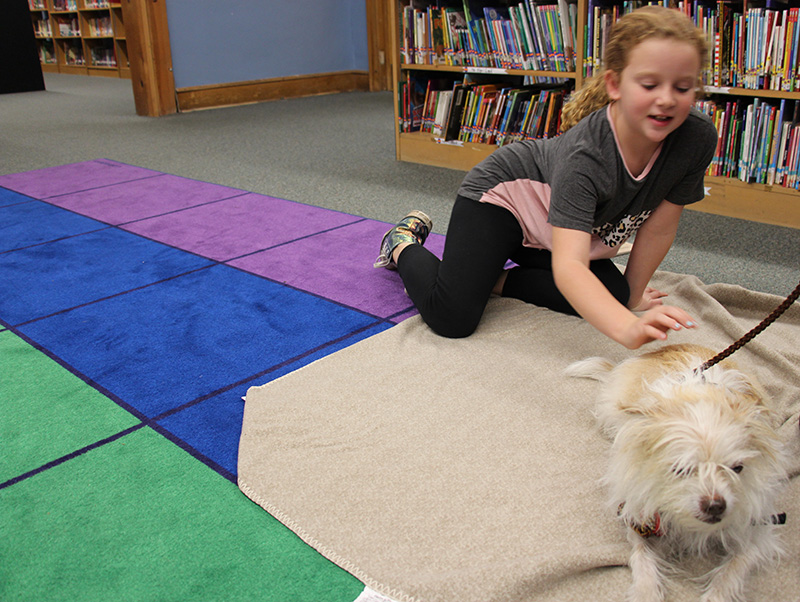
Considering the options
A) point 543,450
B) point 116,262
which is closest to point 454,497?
point 543,450

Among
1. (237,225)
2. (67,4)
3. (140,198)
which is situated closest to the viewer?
(237,225)

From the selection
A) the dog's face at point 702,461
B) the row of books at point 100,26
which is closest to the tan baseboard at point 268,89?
the row of books at point 100,26

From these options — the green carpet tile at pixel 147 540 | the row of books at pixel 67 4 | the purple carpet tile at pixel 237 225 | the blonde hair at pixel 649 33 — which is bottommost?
the green carpet tile at pixel 147 540

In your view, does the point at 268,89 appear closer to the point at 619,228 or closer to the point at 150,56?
the point at 150,56

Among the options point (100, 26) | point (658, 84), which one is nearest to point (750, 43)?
point (658, 84)

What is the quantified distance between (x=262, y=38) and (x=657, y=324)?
669 centimetres

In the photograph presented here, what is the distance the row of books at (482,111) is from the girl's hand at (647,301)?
171 cm

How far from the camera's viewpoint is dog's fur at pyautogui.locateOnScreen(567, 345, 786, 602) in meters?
0.84

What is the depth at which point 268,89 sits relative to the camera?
7102 millimetres

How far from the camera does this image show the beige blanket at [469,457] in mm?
1000

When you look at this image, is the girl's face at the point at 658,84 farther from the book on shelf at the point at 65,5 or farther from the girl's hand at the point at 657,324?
the book on shelf at the point at 65,5

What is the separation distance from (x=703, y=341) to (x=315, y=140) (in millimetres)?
3764

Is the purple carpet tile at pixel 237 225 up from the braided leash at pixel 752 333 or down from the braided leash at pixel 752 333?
down

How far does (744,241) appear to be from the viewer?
2.48 meters
